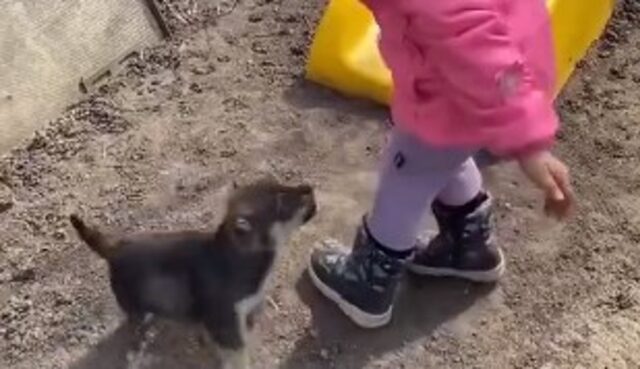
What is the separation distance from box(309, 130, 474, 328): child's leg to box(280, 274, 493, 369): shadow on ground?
2 cm

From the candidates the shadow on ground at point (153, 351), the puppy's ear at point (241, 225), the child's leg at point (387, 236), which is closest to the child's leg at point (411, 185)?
the child's leg at point (387, 236)

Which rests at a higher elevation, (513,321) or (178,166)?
(178,166)

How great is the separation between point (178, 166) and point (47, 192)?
0.25 meters

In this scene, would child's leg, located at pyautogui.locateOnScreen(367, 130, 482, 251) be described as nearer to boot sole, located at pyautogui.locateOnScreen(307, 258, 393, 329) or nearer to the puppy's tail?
boot sole, located at pyautogui.locateOnScreen(307, 258, 393, 329)

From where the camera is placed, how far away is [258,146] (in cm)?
290

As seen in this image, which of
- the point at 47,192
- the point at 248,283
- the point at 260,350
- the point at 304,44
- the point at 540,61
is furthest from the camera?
the point at 304,44

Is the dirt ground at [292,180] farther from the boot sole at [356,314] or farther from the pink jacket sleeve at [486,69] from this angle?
the pink jacket sleeve at [486,69]

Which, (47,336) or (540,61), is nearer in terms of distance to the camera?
(540,61)

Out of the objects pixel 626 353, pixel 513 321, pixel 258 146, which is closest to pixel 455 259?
pixel 513 321

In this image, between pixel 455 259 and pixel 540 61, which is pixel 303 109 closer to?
pixel 455 259

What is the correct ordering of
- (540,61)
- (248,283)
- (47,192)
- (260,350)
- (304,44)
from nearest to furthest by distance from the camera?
(540,61)
(248,283)
(260,350)
(47,192)
(304,44)

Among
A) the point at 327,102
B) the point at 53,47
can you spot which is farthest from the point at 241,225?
the point at 53,47

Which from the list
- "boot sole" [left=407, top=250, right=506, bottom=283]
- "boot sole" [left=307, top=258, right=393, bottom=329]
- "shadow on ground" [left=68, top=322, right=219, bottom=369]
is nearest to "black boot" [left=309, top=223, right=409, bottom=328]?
"boot sole" [left=307, top=258, right=393, bottom=329]

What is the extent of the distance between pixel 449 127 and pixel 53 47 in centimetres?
121
